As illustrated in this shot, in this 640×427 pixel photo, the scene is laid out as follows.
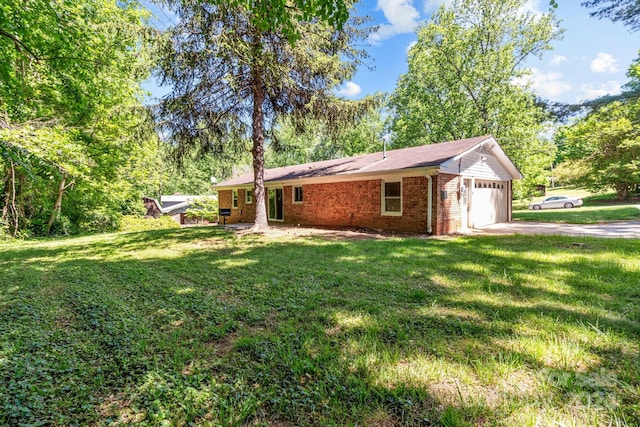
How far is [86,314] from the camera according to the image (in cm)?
352

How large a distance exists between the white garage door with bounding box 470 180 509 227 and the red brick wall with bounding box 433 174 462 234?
4.97 feet

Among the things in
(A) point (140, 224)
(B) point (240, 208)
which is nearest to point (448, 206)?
(B) point (240, 208)

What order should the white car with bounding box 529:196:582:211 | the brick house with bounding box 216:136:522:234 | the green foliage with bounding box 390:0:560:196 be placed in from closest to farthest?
the brick house with bounding box 216:136:522:234 → the green foliage with bounding box 390:0:560:196 → the white car with bounding box 529:196:582:211

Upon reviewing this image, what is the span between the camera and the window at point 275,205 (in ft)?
53.4

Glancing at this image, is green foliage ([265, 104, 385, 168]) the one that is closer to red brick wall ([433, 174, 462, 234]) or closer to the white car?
red brick wall ([433, 174, 462, 234])

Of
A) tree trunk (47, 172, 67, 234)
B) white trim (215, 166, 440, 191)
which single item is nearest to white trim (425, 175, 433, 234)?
white trim (215, 166, 440, 191)

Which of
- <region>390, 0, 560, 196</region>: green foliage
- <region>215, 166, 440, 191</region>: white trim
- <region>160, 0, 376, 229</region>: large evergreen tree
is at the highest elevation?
<region>390, 0, 560, 196</region>: green foliage

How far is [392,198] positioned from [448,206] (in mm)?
2006

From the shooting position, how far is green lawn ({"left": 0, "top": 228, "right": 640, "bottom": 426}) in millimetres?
1887

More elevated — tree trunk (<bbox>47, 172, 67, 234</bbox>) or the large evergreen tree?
the large evergreen tree

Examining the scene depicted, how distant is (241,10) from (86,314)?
9.20 m

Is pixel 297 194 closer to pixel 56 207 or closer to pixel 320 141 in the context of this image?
pixel 320 141

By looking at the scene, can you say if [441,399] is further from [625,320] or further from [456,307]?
[625,320]

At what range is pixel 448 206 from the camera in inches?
414
